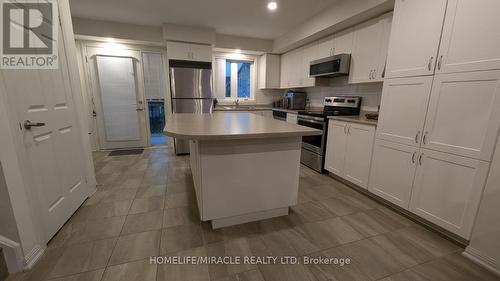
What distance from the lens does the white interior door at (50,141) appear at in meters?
1.43

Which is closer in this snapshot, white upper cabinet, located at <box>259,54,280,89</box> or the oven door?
the oven door

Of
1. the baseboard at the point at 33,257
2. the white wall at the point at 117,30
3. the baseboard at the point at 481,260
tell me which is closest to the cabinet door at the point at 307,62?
the white wall at the point at 117,30

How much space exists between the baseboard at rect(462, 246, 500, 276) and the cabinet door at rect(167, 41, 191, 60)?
4429 millimetres

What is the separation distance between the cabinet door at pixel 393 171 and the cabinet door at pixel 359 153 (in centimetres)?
9

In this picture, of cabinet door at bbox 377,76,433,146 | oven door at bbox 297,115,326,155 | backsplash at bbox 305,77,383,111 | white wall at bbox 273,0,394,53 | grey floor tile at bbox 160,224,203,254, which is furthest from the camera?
oven door at bbox 297,115,326,155

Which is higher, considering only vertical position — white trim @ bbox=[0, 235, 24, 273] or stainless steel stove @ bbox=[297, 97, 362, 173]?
stainless steel stove @ bbox=[297, 97, 362, 173]

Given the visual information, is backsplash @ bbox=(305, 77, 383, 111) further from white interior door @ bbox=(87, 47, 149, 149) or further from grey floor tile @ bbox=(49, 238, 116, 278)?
white interior door @ bbox=(87, 47, 149, 149)

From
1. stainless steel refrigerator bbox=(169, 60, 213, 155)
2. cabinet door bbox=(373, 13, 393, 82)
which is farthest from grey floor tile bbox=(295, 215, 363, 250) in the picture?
stainless steel refrigerator bbox=(169, 60, 213, 155)

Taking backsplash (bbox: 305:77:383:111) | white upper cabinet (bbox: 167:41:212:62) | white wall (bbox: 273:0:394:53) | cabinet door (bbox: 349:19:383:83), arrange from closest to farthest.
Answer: white wall (bbox: 273:0:394:53) → cabinet door (bbox: 349:19:383:83) → backsplash (bbox: 305:77:383:111) → white upper cabinet (bbox: 167:41:212:62)

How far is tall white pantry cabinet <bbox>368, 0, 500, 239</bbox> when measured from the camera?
1.46 metres

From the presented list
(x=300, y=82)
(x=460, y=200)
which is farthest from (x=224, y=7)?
(x=460, y=200)

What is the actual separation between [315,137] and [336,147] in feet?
1.40

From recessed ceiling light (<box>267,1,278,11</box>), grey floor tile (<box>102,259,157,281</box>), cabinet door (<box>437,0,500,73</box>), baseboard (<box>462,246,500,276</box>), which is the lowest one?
grey floor tile (<box>102,259,157,281</box>)

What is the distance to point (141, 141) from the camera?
453 centimetres
